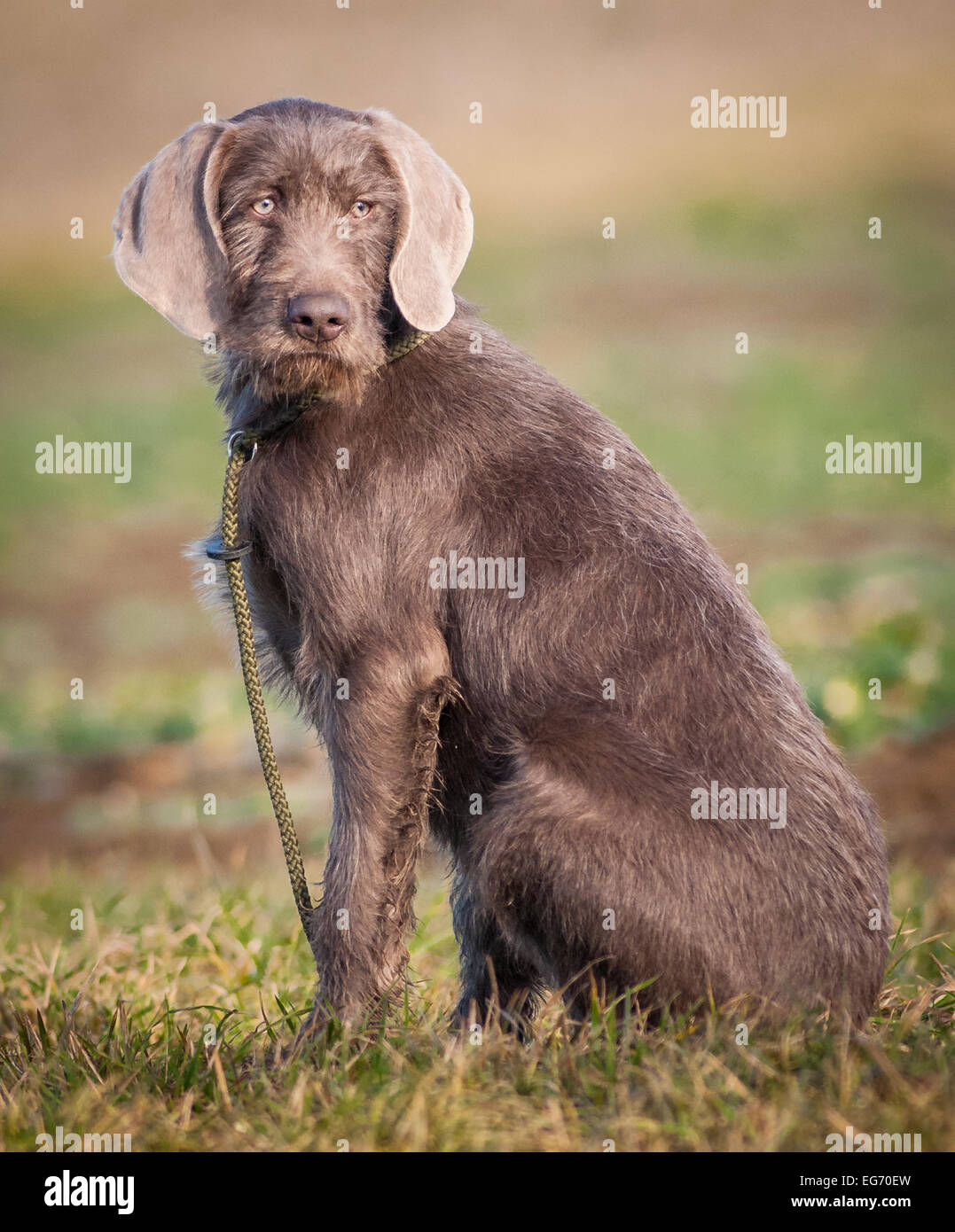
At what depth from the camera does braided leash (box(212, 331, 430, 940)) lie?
3.58 metres

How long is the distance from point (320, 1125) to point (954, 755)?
4.38 m

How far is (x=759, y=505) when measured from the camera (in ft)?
33.7

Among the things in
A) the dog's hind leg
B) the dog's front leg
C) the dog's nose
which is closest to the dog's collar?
the dog's nose

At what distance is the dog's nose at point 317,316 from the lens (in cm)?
334

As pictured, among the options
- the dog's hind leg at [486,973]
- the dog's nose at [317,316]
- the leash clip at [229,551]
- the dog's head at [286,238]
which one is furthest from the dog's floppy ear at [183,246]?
the dog's hind leg at [486,973]

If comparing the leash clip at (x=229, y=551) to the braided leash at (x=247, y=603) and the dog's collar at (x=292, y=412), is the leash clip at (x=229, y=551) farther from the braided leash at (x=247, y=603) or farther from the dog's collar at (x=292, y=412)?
the dog's collar at (x=292, y=412)

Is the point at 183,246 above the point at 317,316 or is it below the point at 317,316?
above

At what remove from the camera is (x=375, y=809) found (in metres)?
3.50

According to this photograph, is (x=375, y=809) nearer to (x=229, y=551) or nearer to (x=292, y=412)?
(x=229, y=551)

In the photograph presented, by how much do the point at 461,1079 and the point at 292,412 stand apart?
5.73 ft

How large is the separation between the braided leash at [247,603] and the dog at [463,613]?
0.04 metres

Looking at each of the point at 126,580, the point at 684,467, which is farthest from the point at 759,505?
the point at 126,580

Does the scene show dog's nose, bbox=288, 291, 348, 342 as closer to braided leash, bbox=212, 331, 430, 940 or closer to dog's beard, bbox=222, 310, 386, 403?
dog's beard, bbox=222, 310, 386, 403

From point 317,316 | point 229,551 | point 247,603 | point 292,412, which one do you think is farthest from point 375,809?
point 317,316
